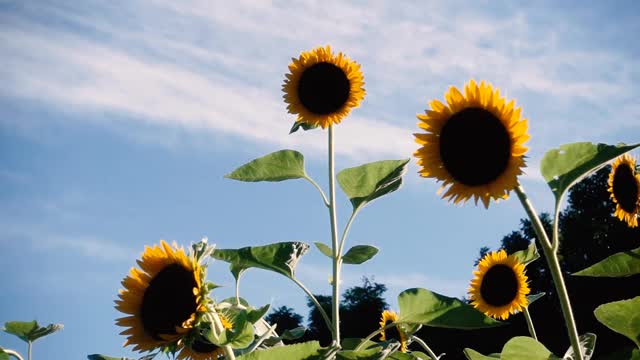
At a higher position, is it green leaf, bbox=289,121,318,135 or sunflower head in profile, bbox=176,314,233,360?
green leaf, bbox=289,121,318,135

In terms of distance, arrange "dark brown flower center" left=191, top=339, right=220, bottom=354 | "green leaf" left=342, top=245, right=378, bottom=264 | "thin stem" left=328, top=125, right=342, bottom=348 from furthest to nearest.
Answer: "green leaf" left=342, top=245, right=378, bottom=264
"thin stem" left=328, top=125, right=342, bottom=348
"dark brown flower center" left=191, top=339, right=220, bottom=354

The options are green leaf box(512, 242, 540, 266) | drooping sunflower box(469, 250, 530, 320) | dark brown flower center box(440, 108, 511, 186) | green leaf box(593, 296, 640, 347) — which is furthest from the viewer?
drooping sunflower box(469, 250, 530, 320)

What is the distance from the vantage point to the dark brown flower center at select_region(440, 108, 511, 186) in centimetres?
241

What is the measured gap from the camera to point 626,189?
147 inches

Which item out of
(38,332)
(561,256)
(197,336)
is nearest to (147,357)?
(197,336)

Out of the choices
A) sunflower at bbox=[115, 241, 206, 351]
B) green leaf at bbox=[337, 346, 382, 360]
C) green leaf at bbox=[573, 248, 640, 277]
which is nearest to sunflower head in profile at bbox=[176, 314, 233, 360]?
sunflower at bbox=[115, 241, 206, 351]

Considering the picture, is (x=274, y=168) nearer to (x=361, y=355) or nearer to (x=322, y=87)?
(x=322, y=87)

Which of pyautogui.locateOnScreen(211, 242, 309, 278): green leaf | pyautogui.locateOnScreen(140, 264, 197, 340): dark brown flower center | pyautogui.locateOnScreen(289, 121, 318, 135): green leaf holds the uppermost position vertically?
pyautogui.locateOnScreen(289, 121, 318, 135): green leaf

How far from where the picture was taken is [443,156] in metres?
2.54

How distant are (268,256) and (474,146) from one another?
1.28 m

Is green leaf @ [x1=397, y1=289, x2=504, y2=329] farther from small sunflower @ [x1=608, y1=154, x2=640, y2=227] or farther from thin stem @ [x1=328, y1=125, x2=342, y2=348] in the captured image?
small sunflower @ [x1=608, y1=154, x2=640, y2=227]

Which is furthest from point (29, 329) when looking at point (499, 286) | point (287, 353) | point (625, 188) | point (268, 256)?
point (625, 188)

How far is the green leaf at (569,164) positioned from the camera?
7.55 ft

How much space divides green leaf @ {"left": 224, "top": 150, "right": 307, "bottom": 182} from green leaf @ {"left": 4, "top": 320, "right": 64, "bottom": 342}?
59.9 inches
